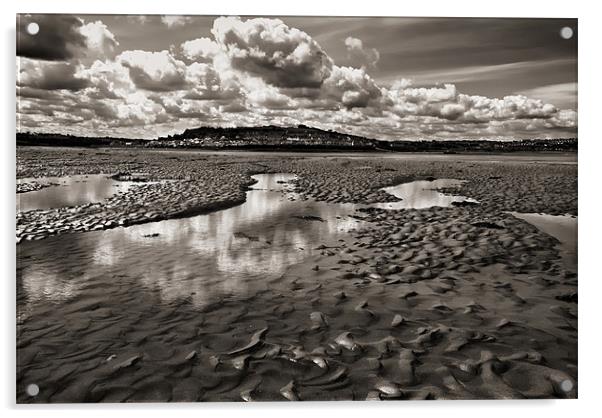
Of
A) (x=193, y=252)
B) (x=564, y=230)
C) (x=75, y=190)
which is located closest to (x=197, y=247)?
(x=193, y=252)

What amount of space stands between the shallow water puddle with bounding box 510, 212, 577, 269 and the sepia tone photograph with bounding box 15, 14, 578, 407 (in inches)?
1.1

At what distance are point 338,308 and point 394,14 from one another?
11.7ft

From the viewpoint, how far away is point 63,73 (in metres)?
5.34

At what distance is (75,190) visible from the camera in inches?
305

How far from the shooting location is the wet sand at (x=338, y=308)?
423 cm

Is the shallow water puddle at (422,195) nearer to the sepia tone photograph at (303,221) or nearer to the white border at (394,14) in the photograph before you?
the sepia tone photograph at (303,221)

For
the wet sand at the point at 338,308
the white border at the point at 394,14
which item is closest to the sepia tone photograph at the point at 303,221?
the wet sand at the point at 338,308

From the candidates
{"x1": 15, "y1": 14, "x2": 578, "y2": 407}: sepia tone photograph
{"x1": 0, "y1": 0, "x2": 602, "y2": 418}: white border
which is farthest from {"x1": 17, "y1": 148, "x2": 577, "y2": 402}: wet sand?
{"x1": 0, "y1": 0, "x2": 602, "y2": 418}: white border

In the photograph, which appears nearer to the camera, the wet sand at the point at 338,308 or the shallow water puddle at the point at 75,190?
the wet sand at the point at 338,308

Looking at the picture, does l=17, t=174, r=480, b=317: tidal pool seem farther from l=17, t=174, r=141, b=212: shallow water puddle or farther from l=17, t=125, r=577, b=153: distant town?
l=17, t=125, r=577, b=153: distant town

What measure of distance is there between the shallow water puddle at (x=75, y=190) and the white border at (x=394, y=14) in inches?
39.1

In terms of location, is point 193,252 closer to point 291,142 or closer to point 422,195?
point 291,142

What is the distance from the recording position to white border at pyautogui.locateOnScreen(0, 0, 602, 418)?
449 centimetres
